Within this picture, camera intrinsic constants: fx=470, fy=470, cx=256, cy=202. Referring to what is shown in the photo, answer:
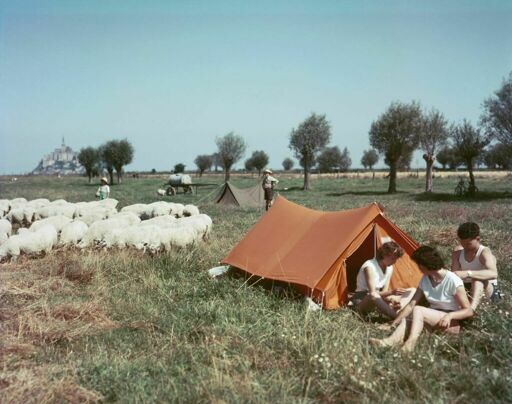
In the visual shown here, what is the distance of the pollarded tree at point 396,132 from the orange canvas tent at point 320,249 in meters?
26.8

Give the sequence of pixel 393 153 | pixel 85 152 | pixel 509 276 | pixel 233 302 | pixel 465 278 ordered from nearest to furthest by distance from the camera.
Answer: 1. pixel 465 278
2. pixel 233 302
3. pixel 509 276
4. pixel 393 153
5. pixel 85 152

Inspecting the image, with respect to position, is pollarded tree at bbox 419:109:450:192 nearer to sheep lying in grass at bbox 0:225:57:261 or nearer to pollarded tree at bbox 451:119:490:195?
pollarded tree at bbox 451:119:490:195

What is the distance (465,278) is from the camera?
635 centimetres

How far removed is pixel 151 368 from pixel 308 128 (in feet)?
134

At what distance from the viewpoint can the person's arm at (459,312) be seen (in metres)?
5.42

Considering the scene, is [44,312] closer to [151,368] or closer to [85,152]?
[151,368]

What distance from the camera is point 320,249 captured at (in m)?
7.46

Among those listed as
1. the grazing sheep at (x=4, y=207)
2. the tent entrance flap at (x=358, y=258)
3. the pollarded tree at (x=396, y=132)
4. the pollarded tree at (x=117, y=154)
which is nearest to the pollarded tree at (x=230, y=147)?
the pollarded tree at (x=117, y=154)

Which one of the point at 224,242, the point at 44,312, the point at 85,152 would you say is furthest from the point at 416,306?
the point at 85,152

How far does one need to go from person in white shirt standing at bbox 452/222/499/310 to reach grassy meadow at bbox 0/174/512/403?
0.29 metres

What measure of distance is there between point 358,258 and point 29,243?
7.16 m

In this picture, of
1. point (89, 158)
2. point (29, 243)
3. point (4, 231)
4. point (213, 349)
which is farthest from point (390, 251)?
point (89, 158)

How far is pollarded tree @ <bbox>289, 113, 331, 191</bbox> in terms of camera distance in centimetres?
4397

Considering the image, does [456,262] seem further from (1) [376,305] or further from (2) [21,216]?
(2) [21,216]
